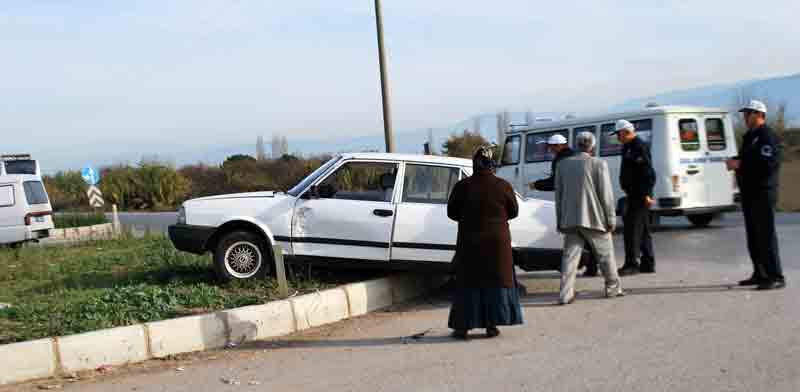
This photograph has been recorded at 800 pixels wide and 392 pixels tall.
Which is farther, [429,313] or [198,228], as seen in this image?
[198,228]

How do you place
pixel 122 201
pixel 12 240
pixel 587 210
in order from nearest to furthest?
pixel 587 210, pixel 12 240, pixel 122 201

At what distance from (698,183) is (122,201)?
3226 cm

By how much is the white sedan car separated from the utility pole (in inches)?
272

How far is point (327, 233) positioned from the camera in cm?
947

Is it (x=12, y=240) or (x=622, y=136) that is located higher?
(x=622, y=136)

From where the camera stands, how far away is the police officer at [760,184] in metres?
8.51

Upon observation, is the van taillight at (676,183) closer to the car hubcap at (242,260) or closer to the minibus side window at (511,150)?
the minibus side window at (511,150)

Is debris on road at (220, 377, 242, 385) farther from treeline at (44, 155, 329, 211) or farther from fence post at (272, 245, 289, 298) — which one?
treeline at (44, 155, 329, 211)

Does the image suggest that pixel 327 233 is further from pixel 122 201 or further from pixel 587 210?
pixel 122 201

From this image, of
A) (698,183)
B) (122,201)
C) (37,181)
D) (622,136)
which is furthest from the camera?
(122,201)

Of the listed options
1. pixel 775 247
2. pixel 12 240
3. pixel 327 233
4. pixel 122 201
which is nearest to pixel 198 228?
pixel 327 233

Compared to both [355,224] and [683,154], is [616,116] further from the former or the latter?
[355,224]

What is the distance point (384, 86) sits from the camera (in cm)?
1656

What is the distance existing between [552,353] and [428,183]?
342 centimetres
